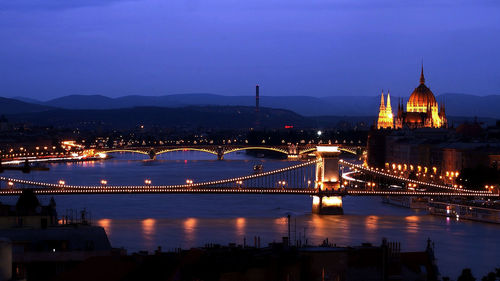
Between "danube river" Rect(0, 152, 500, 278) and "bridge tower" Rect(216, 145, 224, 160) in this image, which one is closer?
"danube river" Rect(0, 152, 500, 278)

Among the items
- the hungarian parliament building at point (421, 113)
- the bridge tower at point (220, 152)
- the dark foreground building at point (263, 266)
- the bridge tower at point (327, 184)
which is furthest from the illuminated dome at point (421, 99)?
the dark foreground building at point (263, 266)

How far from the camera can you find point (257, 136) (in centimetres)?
8512

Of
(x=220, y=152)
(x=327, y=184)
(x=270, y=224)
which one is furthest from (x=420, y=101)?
(x=270, y=224)

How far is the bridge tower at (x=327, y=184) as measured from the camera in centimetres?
2570

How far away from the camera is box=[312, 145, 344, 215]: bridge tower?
1012 inches

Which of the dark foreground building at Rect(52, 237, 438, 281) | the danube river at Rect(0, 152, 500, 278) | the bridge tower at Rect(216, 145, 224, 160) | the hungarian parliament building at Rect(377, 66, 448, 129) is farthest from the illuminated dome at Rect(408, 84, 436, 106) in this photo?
the dark foreground building at Rect(52, 237, 438, 281)

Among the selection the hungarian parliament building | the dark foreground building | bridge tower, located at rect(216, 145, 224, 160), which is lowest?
the dark foreground building

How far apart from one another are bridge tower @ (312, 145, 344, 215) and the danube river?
1.24 feet

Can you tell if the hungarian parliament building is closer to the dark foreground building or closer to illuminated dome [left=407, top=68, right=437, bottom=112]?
illuminated dome [left=407, top=68, right=437, bottom=112]

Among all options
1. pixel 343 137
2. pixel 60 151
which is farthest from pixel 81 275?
pixel 343 137

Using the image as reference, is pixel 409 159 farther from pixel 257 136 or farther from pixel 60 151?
pixel 257 136

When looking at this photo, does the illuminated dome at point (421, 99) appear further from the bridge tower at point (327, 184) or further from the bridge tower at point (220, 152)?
the bridge tower at point (327, 184)

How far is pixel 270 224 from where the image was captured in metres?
22.1

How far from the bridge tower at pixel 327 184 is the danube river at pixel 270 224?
0.38 metres
